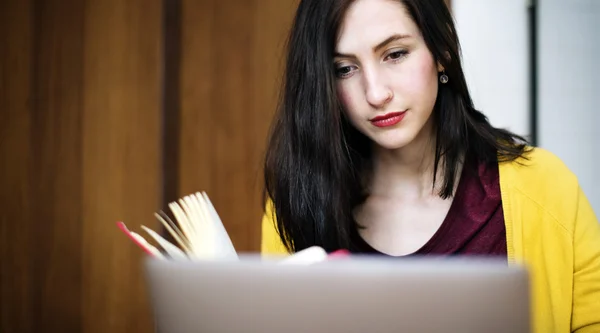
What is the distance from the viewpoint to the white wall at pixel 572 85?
5.36ft

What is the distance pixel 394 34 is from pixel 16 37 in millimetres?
1637

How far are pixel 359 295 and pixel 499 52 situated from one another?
1.54m

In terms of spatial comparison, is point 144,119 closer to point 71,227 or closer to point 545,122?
point 71,227

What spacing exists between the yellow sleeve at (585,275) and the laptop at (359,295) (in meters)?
0.67

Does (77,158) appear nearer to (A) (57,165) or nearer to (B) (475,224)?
(A) (57,165)

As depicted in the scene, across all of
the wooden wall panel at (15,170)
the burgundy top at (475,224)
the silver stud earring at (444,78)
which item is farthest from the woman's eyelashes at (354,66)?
the wooden wall panel at (15,170)

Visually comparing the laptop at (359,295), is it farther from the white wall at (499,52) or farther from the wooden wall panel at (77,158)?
the wooden wall panel at (77,158)

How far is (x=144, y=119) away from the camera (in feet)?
6.46

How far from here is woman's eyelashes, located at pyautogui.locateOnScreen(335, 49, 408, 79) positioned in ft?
3.36

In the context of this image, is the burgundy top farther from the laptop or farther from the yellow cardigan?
the laptop

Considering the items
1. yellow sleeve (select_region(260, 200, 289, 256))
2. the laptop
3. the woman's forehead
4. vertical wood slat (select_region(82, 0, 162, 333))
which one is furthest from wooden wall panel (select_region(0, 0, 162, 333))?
the laptop

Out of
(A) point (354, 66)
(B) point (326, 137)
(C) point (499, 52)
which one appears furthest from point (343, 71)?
(C) point (499, 52)

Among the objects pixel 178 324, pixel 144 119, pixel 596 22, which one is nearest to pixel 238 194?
pixel 144 119

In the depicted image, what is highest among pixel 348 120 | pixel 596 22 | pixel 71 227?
pixel 596 22
